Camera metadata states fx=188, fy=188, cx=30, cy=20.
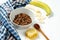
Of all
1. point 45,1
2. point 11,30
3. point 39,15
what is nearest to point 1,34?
point 11,30

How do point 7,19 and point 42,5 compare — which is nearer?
point 7,19

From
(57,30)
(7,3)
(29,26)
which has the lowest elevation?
(57,30)

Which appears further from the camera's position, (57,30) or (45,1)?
(45,1)

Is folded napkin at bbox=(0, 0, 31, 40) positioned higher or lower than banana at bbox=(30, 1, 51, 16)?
higher

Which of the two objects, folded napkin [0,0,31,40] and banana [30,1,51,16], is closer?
folded napkin [0,0,31,40]

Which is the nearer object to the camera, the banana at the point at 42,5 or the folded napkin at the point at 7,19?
the folded napkin at the point at 7,19

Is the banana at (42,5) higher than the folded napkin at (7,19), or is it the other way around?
the folded napkin at (7,19)

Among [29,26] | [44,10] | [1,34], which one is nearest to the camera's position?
[1,34]

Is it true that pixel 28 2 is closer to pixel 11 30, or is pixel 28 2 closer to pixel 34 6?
pixel 34 6
